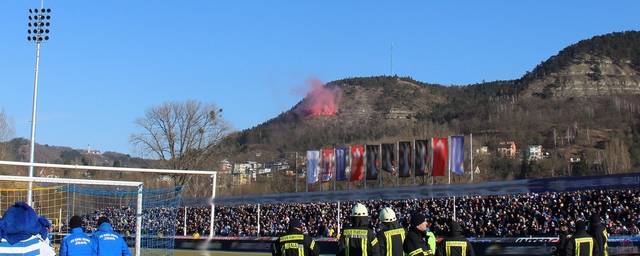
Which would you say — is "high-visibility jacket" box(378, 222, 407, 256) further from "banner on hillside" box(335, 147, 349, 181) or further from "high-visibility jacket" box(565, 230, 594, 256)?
"banner on hillside" box(335, 147, 349, 181)

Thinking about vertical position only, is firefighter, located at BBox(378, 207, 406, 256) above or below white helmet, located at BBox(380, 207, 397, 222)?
below

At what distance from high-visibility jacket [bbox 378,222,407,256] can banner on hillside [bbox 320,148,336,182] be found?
43.9 meters

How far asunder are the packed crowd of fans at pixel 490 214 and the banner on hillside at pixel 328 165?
4739mm

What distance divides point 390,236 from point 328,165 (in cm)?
4472

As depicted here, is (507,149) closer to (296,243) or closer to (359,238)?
(296,243)

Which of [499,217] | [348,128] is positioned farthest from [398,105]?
[499,217]

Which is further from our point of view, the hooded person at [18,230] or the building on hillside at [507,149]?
the building on hillside at [507,149]

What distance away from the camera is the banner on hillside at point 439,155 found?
46469 millimetres

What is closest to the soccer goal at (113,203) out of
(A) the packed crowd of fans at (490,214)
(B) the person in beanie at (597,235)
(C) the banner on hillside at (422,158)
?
(A) the packed crowd of fans at (490,214)

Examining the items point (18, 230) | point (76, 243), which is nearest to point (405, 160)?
point (76, 243)

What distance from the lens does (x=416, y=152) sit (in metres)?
49.9

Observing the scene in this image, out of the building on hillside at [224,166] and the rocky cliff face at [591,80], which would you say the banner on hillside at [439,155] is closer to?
the building on hillside at [224,166]

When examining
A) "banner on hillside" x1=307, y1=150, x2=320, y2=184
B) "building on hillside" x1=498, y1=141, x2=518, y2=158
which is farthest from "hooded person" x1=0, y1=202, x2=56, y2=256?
"building on hillside" x1=498, y1=141, x2=518, y2=158

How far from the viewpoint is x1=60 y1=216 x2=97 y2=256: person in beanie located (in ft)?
34.9
